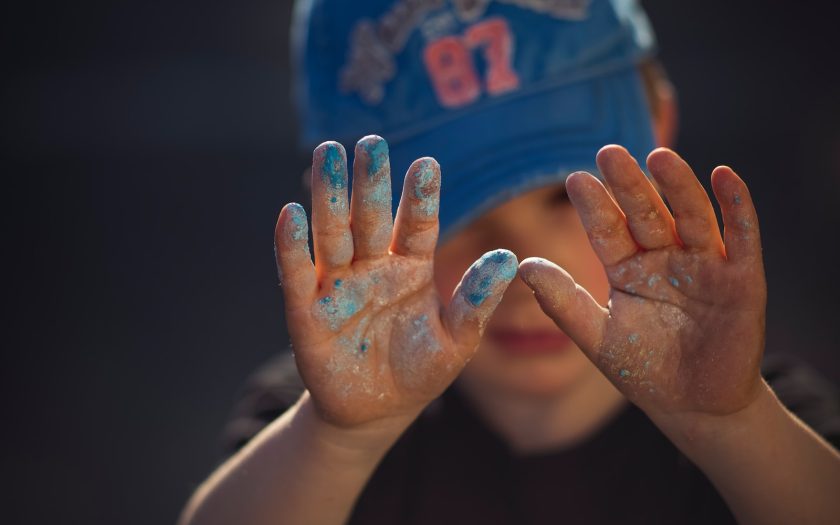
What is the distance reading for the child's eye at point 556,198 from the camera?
3.62ft

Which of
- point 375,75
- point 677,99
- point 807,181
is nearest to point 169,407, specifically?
point 375,75

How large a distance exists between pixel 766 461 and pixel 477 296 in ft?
1.04

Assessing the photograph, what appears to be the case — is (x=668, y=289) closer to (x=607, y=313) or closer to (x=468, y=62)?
(x=607, y=313)

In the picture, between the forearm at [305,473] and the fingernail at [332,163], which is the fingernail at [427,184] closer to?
the fingernail at [332,163]

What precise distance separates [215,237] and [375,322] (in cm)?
191

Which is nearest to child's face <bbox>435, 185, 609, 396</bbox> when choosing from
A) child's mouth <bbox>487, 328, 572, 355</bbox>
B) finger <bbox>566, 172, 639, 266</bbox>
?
child's mouth <bbox>487, 328, 572, 355</bbox>

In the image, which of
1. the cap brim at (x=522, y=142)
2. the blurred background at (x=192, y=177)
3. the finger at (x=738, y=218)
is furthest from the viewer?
the blurred background at (x=192, y=177)

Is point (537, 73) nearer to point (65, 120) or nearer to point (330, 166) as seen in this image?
point (330, 166)

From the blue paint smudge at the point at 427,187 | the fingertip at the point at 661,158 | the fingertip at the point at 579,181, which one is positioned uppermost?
the blue paint smudge at the point at 427,187

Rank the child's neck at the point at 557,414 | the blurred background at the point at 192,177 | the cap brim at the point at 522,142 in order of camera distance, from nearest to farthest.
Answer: the cap brim at the point at 522,142, the child's neck at the point at 557,414, the blurred background at the point at 192,177

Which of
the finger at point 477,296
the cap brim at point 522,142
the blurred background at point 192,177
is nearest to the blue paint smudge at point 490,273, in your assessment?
the finger at point 477,296

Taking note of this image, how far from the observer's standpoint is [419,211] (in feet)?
2.35

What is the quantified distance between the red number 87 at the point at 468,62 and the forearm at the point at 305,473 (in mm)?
501

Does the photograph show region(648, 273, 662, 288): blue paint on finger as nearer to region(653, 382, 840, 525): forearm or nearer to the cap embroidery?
region(653, 382, 840, 525): forearm
